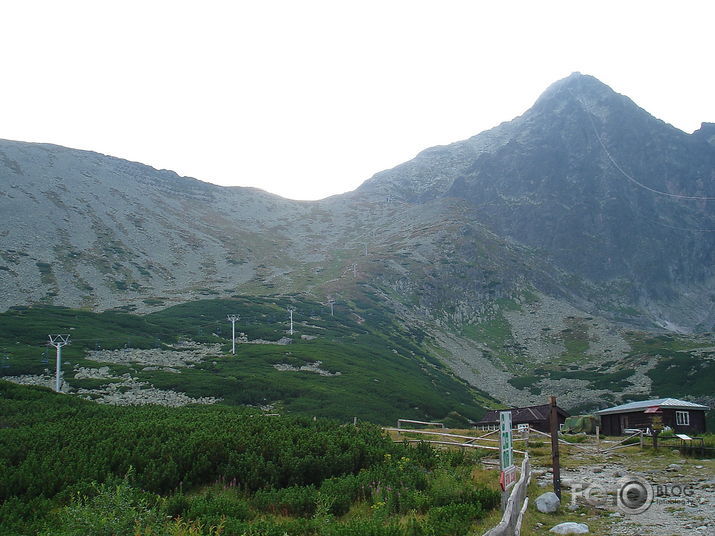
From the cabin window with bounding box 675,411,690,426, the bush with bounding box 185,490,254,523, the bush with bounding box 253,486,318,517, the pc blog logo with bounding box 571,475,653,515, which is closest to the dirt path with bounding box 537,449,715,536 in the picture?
the pc blog logo with bounding box 571,475,653,515

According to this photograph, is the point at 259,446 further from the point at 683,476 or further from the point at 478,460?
the point at 683,476

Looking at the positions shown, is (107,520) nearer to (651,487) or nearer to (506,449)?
(506,449)

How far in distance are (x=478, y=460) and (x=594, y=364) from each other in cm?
10562

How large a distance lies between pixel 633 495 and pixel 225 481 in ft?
38.7

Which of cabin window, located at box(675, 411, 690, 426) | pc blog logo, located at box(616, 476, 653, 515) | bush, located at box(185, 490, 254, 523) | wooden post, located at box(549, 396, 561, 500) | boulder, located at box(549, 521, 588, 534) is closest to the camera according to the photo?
bush, located at box(185, 490, 254, 523)

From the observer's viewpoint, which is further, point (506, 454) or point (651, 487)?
point (651, 487)

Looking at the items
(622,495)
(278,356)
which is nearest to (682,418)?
(622,495)

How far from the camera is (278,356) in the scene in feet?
257

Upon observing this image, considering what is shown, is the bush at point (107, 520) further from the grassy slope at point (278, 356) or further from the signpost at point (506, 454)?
the grassy slope at point (278, 356)

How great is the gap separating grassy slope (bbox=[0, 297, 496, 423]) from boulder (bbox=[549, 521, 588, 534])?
140 feet

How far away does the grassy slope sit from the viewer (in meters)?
58.8

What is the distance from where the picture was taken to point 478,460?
21.5 metres

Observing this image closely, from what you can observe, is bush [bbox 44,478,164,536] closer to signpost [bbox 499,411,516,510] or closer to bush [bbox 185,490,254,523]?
bush [bbox 185,490,254,523]

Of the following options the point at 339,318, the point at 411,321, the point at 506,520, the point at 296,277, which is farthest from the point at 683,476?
the point at 296,277
